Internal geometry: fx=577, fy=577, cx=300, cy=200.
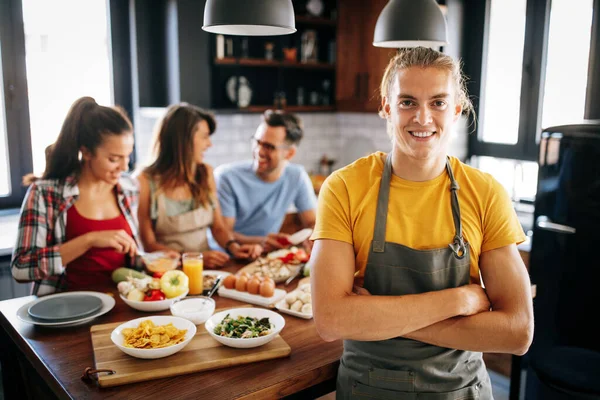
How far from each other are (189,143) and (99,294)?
1089 millimetres

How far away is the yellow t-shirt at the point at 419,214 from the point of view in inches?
63.0

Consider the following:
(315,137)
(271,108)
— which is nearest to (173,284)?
(271,108)

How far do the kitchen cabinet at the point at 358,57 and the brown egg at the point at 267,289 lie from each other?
275 cm

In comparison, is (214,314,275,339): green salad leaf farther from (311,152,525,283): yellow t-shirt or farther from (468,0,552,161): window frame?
(468,0,552,161): window frame

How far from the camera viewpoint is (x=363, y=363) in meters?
1.61

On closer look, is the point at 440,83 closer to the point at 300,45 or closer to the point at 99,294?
the point at 99,294

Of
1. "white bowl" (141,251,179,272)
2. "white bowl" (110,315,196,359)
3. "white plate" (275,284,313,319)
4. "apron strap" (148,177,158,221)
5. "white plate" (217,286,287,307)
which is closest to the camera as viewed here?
"white bowl" (110,315,196,359)

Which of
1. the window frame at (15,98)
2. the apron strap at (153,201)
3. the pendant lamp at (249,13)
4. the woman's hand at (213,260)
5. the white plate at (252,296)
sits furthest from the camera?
the window frame at (15,98)

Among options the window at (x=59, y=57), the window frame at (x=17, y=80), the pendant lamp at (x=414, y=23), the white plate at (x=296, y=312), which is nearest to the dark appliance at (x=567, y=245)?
the pendant lamp at (x=414, y=23)

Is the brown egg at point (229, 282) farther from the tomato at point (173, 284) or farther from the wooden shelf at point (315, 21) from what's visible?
the wooden shelf at point (315, 21)

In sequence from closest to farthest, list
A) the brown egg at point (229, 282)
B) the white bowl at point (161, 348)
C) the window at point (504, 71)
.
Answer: the white bowl at point (161, 348) < the brown egg at point (229, 282) < the window at point (504, 71)

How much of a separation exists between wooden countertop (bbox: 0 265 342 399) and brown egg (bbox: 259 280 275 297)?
0.18 metres

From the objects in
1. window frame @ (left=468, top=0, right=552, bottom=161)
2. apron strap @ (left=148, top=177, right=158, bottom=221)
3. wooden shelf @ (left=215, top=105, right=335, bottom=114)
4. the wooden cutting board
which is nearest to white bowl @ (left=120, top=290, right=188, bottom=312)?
the wooden cutting board

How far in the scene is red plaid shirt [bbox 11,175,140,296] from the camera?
2311 millimetres
